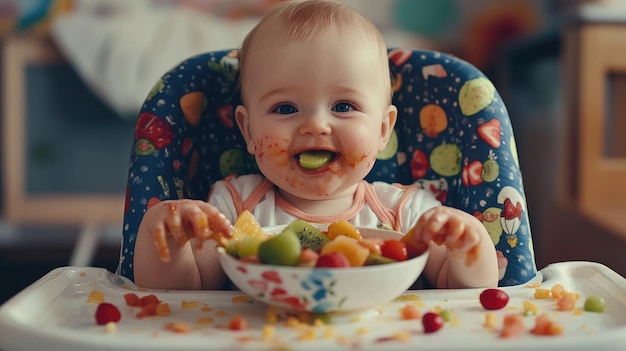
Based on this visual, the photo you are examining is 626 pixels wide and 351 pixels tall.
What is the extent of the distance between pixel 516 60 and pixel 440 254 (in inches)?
83.1

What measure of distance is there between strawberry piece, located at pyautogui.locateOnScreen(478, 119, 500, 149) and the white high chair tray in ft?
0.78

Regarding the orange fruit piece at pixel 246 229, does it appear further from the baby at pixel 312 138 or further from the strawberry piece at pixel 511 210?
the strawberry piece at pixel 511 210

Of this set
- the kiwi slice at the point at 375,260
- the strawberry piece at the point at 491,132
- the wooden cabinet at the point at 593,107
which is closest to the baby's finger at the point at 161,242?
the kiwi slice at the point at 375,260

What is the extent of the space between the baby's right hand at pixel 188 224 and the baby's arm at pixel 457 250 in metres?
0.22

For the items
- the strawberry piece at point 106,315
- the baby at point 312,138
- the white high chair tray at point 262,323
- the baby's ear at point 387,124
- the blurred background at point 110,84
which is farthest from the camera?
the blurred background at point 110,84

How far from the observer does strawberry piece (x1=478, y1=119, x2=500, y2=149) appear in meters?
1.20

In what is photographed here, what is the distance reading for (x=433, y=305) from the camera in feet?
2.99

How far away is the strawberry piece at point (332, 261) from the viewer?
0.79 meters

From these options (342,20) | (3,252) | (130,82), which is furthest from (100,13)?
(342,20)

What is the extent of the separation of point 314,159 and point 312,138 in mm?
37

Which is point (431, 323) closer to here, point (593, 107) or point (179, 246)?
point (179, 246)

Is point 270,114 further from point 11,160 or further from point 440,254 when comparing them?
point 11,160

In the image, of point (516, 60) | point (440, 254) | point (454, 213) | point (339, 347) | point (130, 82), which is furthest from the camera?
point (516, 60)

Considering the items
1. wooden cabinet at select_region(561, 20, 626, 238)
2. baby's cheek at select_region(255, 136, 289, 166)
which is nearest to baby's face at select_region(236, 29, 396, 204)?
baby's cheek at select_region(255, 136, 289, 166)
